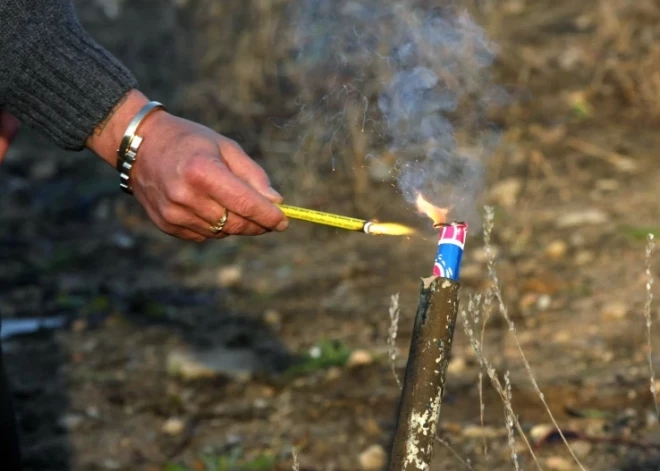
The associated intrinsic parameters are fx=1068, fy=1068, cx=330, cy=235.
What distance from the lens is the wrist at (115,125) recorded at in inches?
78.1

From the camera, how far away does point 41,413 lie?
3.50 m

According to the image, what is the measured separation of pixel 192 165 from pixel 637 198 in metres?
3.10

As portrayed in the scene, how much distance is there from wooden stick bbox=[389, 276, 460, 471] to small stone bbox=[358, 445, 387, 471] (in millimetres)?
1285

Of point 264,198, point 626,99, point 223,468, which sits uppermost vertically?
point 626,99

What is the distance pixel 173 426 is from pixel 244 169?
162cm

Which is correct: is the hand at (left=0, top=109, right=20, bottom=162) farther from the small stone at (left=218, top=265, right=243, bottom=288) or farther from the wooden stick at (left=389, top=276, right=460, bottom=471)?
the small stone at (left=218, top=265, right=243, bottom=288)

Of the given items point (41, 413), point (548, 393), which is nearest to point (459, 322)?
point (548, 393)

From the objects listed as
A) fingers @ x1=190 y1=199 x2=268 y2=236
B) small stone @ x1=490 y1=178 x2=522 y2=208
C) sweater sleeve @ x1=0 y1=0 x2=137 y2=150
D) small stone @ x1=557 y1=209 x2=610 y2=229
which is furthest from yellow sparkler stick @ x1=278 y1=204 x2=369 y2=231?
small stone @ x1=490 y1=178 x2=522 y2=208

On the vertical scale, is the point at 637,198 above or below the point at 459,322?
above

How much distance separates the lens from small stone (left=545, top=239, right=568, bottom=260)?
13.6 feet

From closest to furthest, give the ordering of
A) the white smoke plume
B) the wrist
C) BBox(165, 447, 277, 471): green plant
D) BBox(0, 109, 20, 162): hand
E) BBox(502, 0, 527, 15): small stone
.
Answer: the wrist
the white smoke plume
BBox(0, 109, 20, 162): hand
BBox(165, 447, 277, 471): green plant
BBox(502, 0, 527, 15): small stone

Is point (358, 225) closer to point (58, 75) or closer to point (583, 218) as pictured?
point (58, 75)

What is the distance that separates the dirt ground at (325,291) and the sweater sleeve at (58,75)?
64 centimetres

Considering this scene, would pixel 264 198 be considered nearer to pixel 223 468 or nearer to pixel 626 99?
pixel 223 468
